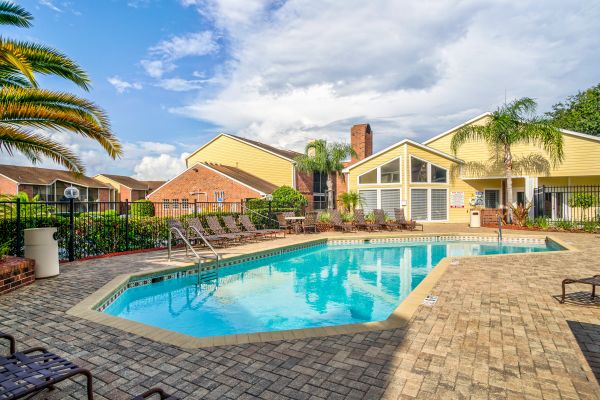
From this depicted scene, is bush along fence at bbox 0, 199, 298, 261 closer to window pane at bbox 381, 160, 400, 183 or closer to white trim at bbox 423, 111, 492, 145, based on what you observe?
window pane at bbox 381, 160, 400, 183

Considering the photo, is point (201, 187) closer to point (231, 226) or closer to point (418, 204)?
point (231, 226)

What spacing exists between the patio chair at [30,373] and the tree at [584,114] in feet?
123

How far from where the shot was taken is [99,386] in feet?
10.3

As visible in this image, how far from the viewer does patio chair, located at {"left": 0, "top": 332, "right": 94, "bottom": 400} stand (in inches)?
86.2

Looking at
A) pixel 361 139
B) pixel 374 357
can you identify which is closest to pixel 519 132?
pixel 361 139

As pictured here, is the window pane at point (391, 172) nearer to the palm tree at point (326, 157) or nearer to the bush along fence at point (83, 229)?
the palm tree at point (326, 157)

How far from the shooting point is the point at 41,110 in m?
7.06

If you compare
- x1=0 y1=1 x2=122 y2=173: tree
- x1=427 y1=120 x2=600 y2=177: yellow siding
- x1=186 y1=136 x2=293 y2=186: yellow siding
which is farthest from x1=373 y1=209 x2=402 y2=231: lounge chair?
x1=0 y1=1 x2=122 y2=173: tree

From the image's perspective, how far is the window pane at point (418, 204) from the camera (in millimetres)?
22312

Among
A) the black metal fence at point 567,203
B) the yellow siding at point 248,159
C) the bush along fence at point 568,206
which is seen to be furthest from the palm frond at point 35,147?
the black metal fence at point 567,203

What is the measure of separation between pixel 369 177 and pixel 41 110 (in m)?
19.3

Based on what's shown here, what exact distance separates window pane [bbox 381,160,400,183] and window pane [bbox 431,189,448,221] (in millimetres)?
2623

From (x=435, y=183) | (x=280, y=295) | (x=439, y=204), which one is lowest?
(x=280, y=295)

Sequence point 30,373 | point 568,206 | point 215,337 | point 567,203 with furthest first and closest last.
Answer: point 567,203, point 568,206, point 215,337, point 30,373
